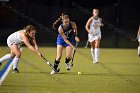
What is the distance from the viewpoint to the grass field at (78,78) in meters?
12.4

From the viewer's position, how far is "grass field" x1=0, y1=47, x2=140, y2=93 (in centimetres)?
1236

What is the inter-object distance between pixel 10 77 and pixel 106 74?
2835 mm

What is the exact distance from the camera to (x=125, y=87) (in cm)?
1278

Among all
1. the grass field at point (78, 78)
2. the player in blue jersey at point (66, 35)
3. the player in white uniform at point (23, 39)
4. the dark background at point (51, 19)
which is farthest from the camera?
the dark background at point (51, 19)

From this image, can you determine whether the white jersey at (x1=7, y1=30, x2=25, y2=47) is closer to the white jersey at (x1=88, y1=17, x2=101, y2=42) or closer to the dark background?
the white jersey at (x1=88, y1=17, x2=101, y2=42)

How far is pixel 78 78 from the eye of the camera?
14.4 metres

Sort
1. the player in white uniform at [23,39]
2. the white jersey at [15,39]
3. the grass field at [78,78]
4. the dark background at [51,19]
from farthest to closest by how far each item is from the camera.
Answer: the dark background at [51,19], the white jersey at [15,39], the player in white uniform at [23,39], the grass field at [78,78]

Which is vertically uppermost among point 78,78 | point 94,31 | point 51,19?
point 94,31

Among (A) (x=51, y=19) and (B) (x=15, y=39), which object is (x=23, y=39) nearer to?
(B) (x=15, y=39)

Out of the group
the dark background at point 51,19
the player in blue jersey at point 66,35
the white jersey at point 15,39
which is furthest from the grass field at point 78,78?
the dark background at point 51,19

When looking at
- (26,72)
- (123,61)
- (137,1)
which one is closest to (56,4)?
(137,1)

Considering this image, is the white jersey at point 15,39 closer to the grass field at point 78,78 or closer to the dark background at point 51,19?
the grass field at point 78,78

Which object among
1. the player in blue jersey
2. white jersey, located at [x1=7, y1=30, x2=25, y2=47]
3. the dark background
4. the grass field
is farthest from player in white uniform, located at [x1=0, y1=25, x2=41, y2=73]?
the dark background

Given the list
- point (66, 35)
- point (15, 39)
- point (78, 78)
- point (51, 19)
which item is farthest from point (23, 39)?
point (51, 19)
